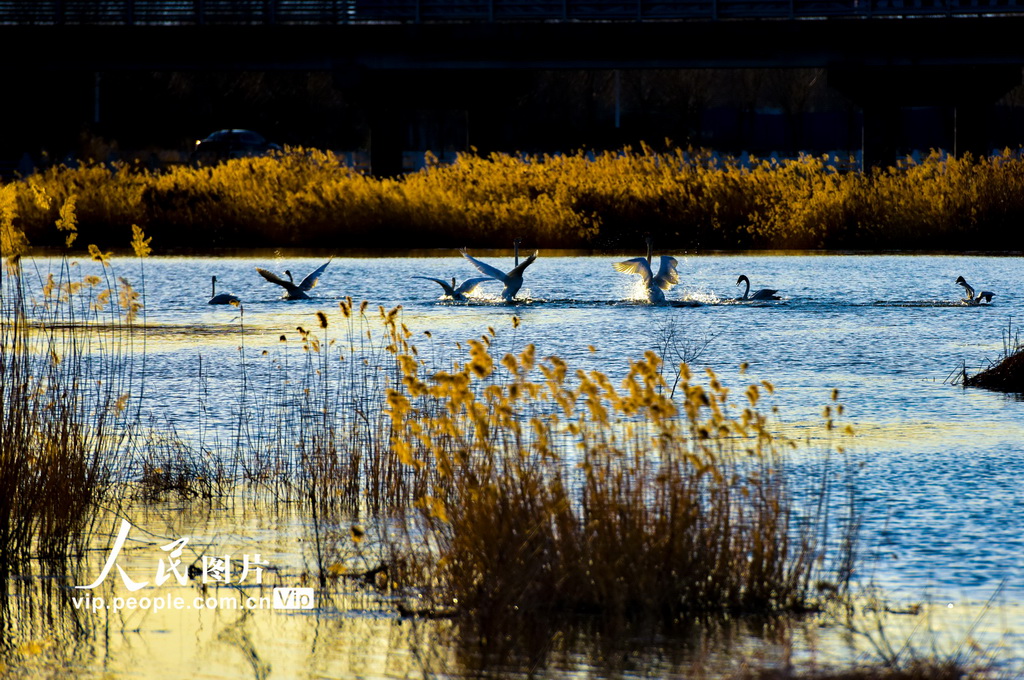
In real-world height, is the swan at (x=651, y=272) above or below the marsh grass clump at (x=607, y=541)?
above

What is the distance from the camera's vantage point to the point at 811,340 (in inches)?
617

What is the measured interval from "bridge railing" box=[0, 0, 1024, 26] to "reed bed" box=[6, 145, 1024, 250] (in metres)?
4.36

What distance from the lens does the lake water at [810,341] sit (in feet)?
24.9

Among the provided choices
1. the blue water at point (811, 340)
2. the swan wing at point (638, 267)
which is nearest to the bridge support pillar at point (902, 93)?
the blue water at point (811, 340)

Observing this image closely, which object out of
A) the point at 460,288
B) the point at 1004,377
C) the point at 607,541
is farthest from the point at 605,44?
the point at 607,541

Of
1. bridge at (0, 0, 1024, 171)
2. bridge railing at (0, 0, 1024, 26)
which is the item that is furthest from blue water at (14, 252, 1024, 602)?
bridge railing at (0, 0, 1024, 26)

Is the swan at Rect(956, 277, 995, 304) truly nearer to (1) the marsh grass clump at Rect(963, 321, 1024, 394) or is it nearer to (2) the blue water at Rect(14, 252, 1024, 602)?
(2) the blue water at Rect(14, 252, 1024, 602)

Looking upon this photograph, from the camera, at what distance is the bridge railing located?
34188 millimetres

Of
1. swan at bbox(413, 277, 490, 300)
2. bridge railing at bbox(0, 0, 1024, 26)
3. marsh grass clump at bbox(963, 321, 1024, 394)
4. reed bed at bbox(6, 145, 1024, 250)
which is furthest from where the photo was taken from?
bridge railing at bbox(0, 0, 1024, 26)

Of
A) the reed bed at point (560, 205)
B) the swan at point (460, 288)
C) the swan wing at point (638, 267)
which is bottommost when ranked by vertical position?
the swan at point (460, 288)

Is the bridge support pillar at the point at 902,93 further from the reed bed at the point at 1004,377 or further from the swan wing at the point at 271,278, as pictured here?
the reed bed at the point at 1004,377

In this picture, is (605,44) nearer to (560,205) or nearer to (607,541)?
(560,205)

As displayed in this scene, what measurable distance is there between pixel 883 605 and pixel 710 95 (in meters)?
68.2

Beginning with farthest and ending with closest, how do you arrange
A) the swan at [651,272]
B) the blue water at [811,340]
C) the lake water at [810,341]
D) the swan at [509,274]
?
the swan at [651,272]
the swan at [509,274]
the blue water at [811,340]
the lake water at [810,341]
